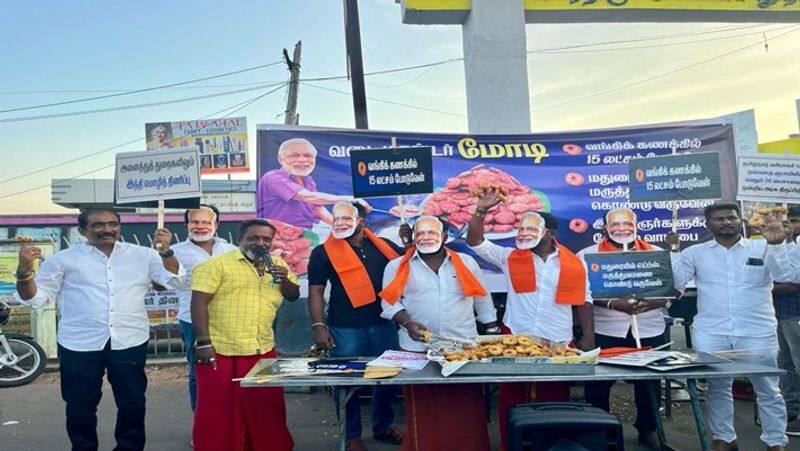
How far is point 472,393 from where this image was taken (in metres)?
4.00

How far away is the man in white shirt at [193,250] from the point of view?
4.85m

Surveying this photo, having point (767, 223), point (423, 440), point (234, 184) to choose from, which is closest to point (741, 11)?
point (767, 223)

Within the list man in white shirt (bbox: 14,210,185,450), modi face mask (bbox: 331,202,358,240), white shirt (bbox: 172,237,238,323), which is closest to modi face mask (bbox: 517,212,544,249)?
modi face mask (bbox: 331,202,358,240)

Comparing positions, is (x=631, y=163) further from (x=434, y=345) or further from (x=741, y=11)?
(x=741, y=11)

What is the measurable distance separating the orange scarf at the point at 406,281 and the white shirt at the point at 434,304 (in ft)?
0.15

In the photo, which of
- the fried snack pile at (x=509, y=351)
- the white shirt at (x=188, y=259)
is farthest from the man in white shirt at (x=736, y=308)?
the white shirt at (x=188, y=259)

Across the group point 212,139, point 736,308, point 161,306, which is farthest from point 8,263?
point 212,139

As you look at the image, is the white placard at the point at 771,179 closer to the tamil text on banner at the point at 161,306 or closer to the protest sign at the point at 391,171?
the protest sign at the point at 391,171

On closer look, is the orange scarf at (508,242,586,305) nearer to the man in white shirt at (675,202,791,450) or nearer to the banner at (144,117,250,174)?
the man in white shirt at (675,202,791,450)

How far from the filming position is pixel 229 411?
13.3ft

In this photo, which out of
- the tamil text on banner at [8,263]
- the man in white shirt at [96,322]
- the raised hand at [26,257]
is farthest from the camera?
the tamil text on banner at [8,263]

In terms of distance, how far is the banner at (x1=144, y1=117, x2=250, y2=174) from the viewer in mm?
22250

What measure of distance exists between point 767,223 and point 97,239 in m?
4.64

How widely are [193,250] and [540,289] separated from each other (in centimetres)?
285
